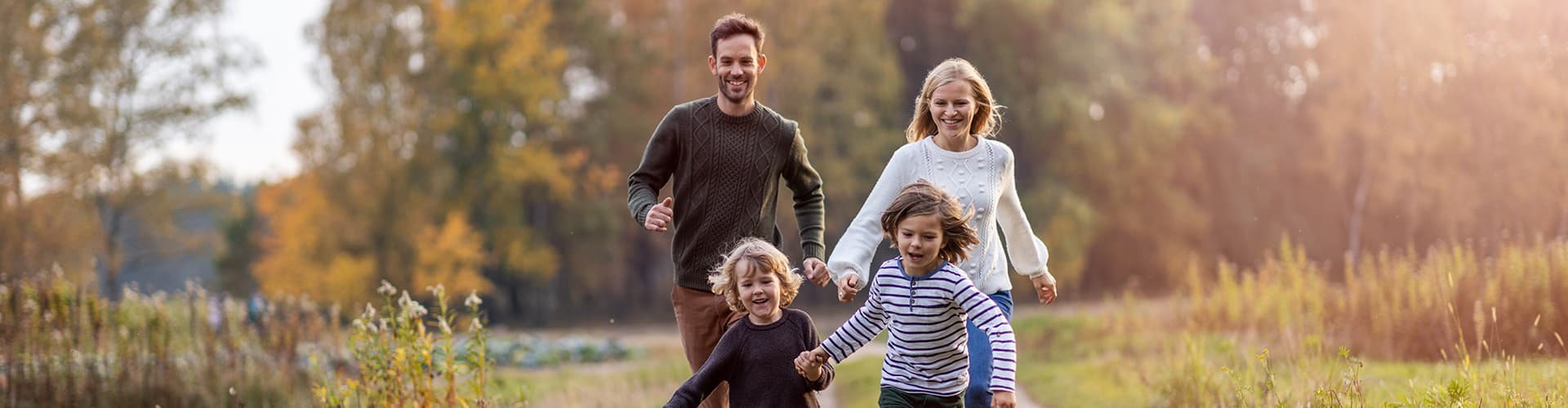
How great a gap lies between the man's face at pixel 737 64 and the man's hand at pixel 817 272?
0.59 m

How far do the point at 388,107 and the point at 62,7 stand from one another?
5.34 metres

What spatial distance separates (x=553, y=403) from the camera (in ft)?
26.9

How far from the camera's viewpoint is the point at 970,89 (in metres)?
4.11

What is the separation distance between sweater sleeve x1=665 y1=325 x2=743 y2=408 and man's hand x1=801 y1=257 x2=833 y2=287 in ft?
0.99

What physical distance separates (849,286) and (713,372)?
46cm

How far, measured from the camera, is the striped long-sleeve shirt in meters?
3.75

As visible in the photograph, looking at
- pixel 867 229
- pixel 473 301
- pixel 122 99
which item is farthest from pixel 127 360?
pixel 122 99

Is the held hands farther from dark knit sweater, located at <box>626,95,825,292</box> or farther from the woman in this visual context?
dark knit sweater, located at <box>626,95,825,292</box>

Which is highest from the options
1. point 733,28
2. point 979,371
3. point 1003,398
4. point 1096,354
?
point 733,28

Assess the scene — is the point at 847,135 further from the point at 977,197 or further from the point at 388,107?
the point at 977,197

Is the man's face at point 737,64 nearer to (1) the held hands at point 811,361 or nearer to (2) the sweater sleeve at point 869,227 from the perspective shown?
(2) the sweater sleeve at point 869,227

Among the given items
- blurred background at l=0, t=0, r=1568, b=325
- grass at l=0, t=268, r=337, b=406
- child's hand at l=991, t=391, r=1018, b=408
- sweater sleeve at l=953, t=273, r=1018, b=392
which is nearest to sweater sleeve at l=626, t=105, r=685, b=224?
sweater sleeve at l=953, t=273, r=1018, b=392

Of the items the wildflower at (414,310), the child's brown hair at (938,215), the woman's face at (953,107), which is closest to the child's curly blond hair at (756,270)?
the child's brown hair at (938,215)

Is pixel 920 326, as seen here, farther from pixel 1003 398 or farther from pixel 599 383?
pixel 599 383
